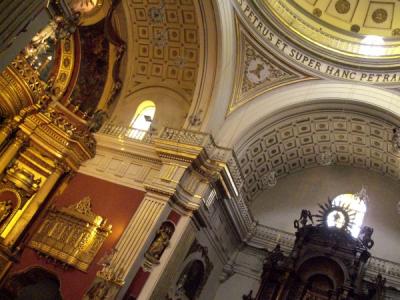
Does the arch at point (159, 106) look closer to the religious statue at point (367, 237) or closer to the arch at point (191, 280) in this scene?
the arch at point (191, 280)

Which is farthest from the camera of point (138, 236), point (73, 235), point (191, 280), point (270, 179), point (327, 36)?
point (270, 179)

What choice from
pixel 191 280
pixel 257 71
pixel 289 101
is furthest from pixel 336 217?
pixel 257 71

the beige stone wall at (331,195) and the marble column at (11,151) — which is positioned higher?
the beige stone wall at (331,195)

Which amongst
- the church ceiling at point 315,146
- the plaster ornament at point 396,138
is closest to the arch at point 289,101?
the church ceiling at point 315,146

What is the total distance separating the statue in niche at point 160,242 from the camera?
463 inches

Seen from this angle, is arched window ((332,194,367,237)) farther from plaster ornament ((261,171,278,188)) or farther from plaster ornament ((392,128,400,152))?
plaster ornament ((392,128,400,152))

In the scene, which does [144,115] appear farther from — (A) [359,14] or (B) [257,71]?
(A) [359,14]

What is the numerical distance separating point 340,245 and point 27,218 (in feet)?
31.6

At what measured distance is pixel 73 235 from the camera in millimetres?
12586

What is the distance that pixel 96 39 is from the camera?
50.2 feet

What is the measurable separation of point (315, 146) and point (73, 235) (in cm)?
930

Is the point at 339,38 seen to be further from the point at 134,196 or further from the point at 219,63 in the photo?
the point at 134,196

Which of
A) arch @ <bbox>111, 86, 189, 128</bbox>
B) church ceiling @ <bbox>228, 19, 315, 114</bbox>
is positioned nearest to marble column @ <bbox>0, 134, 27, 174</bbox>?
arch @ <bbox>111, 86, 189, 128</bbox>

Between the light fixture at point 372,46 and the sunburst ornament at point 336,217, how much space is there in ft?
17.2
